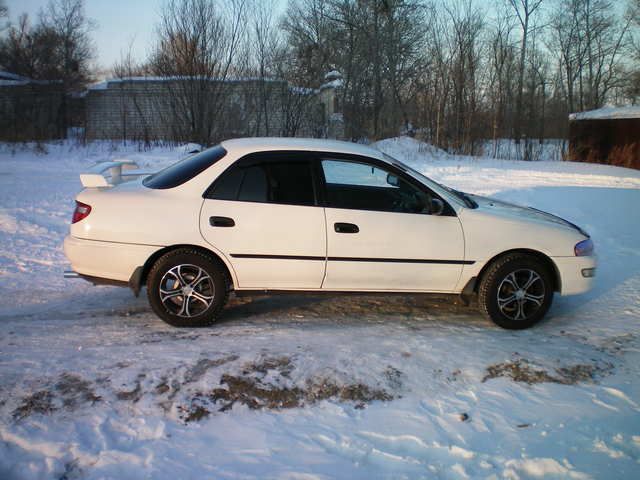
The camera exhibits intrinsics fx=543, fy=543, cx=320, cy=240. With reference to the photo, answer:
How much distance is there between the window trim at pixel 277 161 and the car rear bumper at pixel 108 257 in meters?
0.75

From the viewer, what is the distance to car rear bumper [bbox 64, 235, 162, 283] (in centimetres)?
464

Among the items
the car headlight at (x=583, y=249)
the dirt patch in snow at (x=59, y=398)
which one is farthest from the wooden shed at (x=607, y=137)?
the dirt patch in snow at (x=59, y=398)

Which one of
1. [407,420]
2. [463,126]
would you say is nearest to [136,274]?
[407,420]

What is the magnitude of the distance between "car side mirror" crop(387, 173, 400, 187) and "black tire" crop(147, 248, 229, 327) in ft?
5.83

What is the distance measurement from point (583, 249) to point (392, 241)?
1883mm

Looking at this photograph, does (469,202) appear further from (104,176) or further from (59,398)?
(59,398)

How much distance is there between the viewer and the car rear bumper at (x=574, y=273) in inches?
200

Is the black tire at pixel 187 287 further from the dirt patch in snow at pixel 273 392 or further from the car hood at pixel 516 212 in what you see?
the car hood at pixel 516 212

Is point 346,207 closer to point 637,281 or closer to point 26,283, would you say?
point 26,283

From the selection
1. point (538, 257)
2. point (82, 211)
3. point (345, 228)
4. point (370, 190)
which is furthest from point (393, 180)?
point (82, 211)

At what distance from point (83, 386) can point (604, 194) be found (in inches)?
414

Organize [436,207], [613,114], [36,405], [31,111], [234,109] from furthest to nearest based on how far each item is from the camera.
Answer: [31,111] → [234,109] → [613,114] → [436,207] → [36,405]

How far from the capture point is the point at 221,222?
184 inches

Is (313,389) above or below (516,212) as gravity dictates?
below
